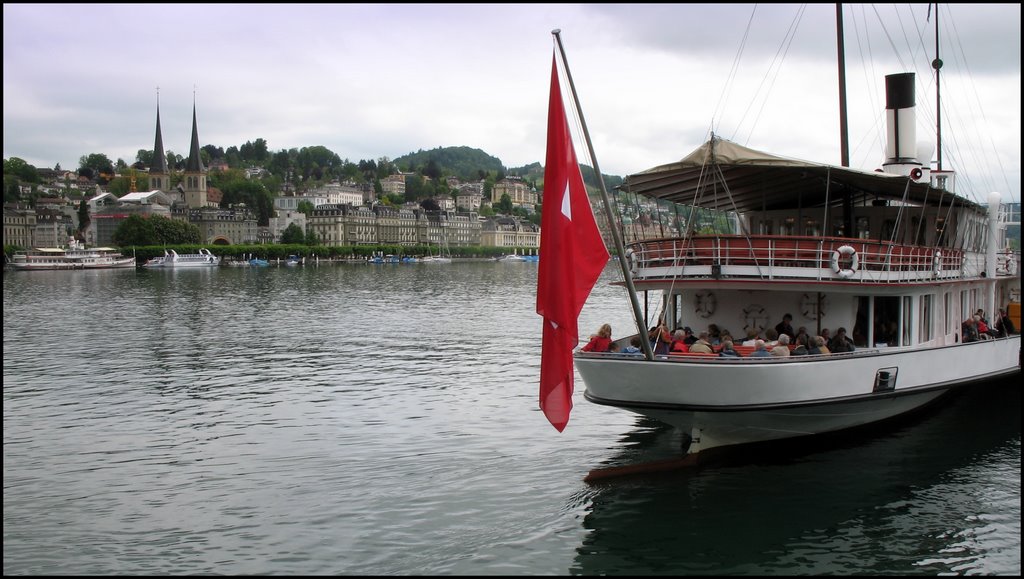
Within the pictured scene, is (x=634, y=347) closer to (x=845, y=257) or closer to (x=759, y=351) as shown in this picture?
(x=759, y=351)

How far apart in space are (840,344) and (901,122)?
331 inches

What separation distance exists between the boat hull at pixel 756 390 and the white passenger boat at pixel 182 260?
16486cm

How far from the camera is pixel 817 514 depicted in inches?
534

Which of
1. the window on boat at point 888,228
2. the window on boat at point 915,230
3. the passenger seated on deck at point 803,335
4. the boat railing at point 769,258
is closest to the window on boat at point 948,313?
the window on boat at point 915,230

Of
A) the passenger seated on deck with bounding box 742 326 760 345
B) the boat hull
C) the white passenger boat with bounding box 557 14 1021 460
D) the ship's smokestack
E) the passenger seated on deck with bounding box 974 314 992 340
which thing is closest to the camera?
the boat hull

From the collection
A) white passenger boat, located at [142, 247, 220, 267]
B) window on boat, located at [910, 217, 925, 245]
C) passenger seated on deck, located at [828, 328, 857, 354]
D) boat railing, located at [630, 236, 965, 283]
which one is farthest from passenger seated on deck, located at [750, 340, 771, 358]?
white passenger boat, located at [142, 247, 220, 267]

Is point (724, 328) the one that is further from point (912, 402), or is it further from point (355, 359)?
point (355, 359)

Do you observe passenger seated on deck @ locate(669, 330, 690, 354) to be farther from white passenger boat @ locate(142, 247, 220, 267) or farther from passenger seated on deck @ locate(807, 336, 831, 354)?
white passenger boat @ locate(142, 247, 220, 267)

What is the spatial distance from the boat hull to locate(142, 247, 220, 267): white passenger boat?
164863 mm

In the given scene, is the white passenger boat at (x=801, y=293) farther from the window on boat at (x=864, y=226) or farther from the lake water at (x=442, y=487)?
the lake water at (x=442, y=487)

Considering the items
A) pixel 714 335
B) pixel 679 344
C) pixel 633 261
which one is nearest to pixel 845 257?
pixel 714 335

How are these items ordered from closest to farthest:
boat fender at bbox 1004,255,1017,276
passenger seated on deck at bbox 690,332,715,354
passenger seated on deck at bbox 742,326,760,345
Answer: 1. passenger seated on deck at bbox 690,332,715,354
2. passenger seated on deck at bbox 742,326,760,345
3. boat fender at bbox 1004,255,1017,276

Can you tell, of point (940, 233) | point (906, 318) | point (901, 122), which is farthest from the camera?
point (901, 122)

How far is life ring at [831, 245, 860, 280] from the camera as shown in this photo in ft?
51.4
